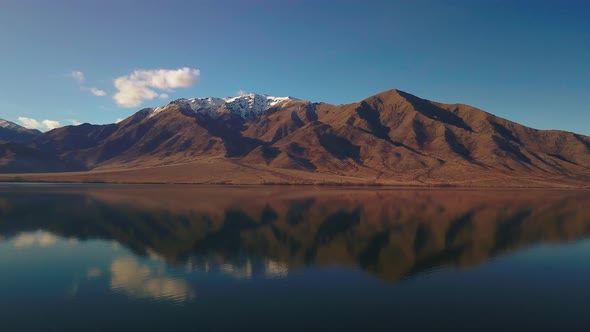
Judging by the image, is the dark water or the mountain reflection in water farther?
the mountain reflection in water

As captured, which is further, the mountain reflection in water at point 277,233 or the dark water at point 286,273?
the mountain reflection in water at point 277,233

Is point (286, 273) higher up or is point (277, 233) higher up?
point (277, 233)

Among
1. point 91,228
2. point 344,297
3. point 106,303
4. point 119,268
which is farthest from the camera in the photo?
point 91,228

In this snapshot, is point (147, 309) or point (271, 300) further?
point (271, 300)

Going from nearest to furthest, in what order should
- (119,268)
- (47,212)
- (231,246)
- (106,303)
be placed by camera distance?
1. (106,303)
2. (119,268)
3. (231,246)
4. (47,212)

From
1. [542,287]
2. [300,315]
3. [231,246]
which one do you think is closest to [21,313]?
[300,315]

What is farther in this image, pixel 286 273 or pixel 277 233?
pixel 277 233

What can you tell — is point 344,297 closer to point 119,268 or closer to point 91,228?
point 119,268

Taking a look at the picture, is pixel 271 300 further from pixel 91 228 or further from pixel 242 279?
pixel 91 228
